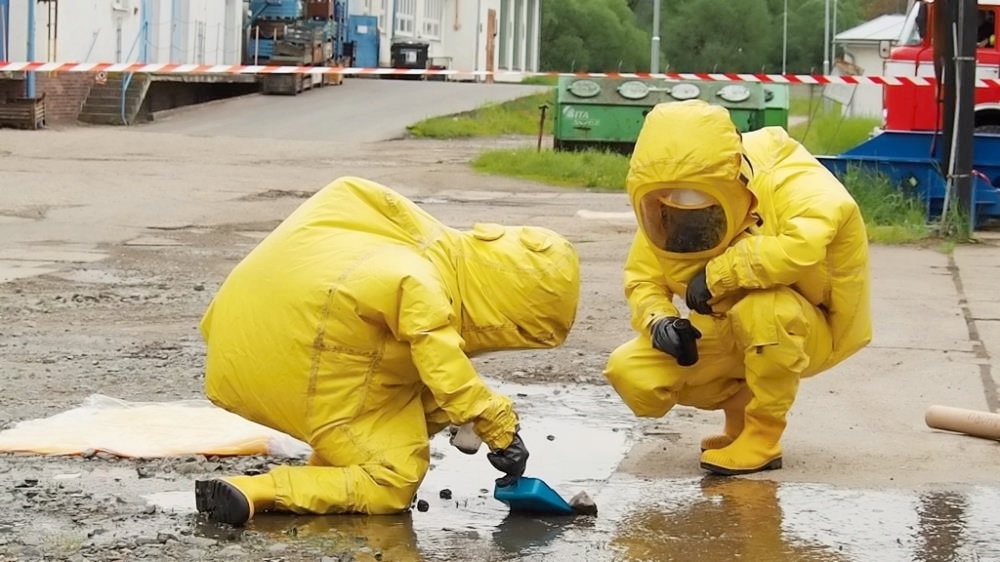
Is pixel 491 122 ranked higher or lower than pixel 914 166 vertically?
lower

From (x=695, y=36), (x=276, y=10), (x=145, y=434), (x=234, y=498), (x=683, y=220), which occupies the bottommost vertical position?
(x=145, y=434)

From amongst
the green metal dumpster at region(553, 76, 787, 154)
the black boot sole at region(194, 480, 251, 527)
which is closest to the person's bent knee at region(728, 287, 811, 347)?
the black boot sole at region(194, 480, 251, 527)

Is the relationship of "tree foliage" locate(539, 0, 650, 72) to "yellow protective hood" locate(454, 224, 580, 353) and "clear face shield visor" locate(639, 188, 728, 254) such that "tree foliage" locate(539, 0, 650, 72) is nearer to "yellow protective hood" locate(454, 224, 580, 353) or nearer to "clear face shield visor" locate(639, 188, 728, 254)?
"clear face shield visor" locate(639, 188, 728, 254)

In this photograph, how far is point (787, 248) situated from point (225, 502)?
A: 71.9 inches

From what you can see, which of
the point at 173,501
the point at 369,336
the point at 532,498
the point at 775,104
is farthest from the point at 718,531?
the point at 775,104

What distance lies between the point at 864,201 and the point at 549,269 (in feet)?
30.4

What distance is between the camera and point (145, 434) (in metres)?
5.49

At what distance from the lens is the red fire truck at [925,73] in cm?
1555

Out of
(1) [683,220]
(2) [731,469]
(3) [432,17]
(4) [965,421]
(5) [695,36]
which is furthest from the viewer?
(5) [695,36]

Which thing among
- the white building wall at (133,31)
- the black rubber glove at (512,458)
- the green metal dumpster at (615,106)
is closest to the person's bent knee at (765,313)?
the black rubber glove at (512,458)

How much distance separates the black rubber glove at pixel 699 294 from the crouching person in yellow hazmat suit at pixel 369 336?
18.6 inches

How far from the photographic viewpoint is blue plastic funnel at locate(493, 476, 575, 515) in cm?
458

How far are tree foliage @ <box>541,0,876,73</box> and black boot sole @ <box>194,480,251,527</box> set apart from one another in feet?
239

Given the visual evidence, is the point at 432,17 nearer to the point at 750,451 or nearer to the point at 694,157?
the point at 750,451
